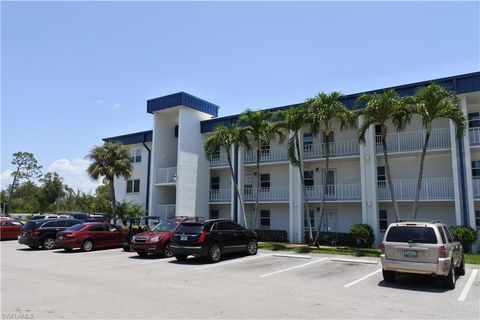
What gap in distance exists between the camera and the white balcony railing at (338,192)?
894 inches

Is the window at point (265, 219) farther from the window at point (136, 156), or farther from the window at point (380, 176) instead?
the window at point (136, 156)

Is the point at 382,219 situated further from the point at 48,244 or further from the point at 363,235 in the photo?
the point at 48,244

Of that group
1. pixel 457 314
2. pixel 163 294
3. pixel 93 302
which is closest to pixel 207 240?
pixel 163 294

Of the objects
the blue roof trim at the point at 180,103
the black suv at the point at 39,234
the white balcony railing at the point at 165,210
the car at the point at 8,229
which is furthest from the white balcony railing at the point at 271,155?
the car at the point at 8,229

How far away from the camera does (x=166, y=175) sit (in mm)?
28828

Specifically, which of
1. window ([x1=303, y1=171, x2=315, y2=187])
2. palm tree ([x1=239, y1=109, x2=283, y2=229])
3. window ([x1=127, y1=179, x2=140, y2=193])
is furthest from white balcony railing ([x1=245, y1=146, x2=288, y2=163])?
window ([x1=127, y1=179, x2=140, y2=193])

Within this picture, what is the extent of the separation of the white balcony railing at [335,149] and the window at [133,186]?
15.5m

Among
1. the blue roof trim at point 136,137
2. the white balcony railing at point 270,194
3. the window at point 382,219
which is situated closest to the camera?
the window at point 382,219

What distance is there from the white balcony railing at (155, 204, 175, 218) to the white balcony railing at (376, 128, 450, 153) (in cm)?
1520

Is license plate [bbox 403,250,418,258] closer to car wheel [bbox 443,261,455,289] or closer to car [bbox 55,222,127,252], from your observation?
car wheel [bbox 443,261,455,289]

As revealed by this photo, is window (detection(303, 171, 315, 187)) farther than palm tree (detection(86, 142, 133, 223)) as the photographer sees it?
No

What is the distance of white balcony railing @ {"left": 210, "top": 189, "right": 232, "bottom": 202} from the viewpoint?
27.9 m

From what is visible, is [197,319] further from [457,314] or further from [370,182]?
[370,182]

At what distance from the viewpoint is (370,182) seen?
71.2 feet
